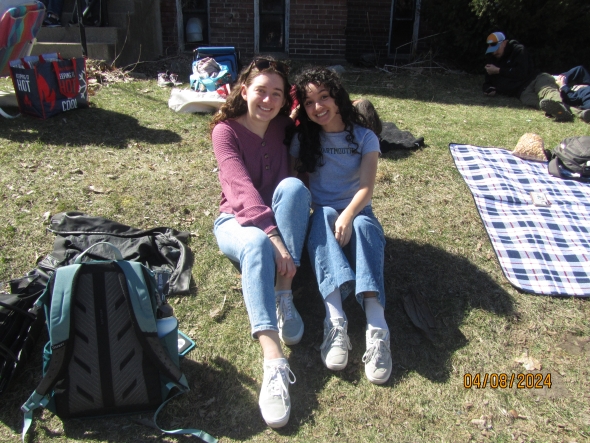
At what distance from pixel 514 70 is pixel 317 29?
129 inches

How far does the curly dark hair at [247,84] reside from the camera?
9.22 feet

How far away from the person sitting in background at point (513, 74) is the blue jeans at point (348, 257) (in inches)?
200

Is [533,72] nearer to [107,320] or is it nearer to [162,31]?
[162,31]

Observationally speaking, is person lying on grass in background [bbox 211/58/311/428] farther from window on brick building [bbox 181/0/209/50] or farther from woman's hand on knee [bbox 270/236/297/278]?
window on brick building [bbox 181/0/209/50]

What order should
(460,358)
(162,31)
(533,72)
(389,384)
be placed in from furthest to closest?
(162,31), (533,72), (460,358), (389,384)

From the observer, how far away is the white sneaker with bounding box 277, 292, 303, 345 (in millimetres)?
2600

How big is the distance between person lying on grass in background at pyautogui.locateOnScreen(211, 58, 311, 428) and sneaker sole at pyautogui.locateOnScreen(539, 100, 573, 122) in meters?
4.52

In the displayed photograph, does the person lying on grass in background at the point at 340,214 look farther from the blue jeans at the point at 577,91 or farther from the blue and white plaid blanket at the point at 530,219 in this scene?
Answer: the blue jeans at the point at 577,91

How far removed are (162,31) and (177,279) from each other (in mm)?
6900

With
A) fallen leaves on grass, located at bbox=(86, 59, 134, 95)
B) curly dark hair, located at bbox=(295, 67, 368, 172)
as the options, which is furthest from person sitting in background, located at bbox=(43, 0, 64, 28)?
curly dark hair, located at bbox=(295, 67, 368, 172)

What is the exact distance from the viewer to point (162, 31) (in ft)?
28.6

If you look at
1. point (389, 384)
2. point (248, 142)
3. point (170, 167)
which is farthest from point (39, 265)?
point (389, 384)

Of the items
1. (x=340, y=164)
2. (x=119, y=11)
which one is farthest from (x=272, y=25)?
(x=340, y=164)

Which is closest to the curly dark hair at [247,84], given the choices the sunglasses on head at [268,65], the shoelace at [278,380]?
the sunglasses on head at [268,65]
